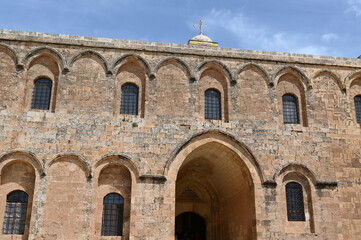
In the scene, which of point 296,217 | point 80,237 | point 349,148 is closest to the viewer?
point 80,237

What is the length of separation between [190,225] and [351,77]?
9.65 metres

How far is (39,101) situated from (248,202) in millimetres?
8528

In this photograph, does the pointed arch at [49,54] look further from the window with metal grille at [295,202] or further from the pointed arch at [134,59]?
the window with metal grille at [295,202]

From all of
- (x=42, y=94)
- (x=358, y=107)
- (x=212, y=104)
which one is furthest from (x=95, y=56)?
(x=358, y=107)

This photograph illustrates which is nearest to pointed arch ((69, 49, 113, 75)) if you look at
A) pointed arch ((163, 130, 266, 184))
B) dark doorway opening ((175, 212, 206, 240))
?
pointed arch ((163, 130, 266, 184))

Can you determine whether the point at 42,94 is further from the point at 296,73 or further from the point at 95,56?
the point at 296,73

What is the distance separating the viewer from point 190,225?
19031 mm

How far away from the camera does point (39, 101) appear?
49.0ft

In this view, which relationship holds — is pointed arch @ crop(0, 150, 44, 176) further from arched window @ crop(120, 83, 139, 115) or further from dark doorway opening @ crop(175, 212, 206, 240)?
dark doorway opening @ crop(175, 212, 206, 240)

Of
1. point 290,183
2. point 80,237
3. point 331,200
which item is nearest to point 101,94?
point 80,237

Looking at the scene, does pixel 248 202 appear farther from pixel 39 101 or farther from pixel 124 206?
pixel 39 101

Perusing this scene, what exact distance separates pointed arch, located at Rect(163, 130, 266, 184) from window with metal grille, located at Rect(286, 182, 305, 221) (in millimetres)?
1078

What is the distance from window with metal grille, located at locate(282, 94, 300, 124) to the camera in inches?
634

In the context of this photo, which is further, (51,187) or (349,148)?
(349,148)
